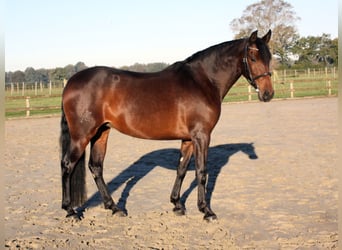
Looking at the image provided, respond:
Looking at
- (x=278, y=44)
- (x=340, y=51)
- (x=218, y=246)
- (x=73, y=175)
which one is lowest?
(x=218, y=246)

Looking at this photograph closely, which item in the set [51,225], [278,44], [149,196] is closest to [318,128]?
[149,196]

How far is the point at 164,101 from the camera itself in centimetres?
423

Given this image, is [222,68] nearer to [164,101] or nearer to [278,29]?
[164,101]

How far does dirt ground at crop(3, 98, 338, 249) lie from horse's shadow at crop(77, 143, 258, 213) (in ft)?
0.06

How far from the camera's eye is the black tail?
4.48 meters

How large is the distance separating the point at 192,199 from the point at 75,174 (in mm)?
1607

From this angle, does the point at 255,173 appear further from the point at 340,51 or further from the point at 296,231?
the point at 340,51

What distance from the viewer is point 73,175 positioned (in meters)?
4.49

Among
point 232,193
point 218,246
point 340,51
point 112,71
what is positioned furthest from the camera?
point 232,193

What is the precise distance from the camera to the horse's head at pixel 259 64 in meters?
4.02

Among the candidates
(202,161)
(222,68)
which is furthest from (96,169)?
(222,68)

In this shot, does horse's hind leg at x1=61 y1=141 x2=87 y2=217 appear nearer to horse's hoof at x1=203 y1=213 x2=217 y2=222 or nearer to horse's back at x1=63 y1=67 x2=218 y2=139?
horse's back at x1=63 y1=67 x2=218 y2=139

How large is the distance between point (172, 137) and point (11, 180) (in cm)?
345

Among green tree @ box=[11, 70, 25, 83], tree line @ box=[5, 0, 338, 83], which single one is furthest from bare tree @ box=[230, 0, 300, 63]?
green tree @ box=[11, 70, 25, 83]
